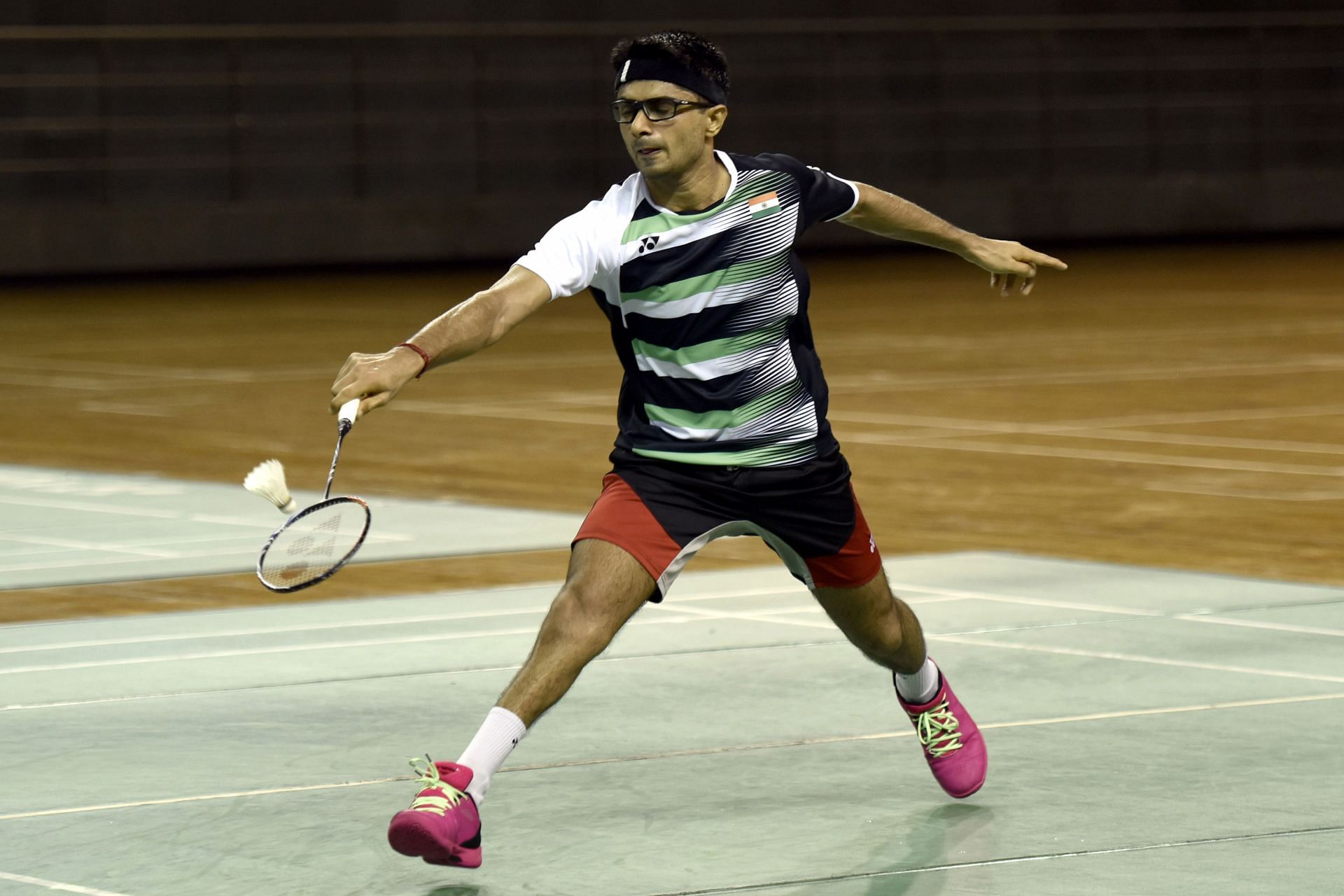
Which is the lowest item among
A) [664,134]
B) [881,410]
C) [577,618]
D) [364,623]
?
[881,410]

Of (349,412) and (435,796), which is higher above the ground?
(349,412)

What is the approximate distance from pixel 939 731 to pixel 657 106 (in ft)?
5.16

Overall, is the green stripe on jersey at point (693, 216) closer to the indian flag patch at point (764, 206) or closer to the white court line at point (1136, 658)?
the indian flag patch at point (764, 206)

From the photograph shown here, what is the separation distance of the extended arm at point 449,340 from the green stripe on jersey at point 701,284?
9.6 inches

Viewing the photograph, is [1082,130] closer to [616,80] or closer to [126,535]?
[126,535]

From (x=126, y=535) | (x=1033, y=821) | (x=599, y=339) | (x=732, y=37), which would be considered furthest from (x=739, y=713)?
(x=732, y=37)

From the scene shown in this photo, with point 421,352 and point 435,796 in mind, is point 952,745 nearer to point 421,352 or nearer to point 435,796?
point 435,796

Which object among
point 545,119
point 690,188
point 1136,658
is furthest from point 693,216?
point 545,119

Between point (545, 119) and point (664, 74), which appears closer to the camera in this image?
point (664, 74)

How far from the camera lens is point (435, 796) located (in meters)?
4.68

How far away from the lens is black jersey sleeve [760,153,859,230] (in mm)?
5359

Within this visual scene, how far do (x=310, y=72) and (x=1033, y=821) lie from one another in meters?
22.7

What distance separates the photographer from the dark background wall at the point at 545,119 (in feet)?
85.7

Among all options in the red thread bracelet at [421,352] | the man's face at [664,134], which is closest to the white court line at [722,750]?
the red thread bracelet at [421,352]
